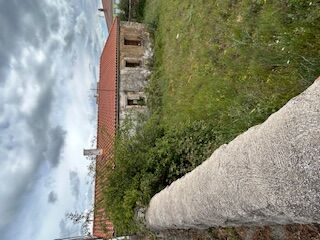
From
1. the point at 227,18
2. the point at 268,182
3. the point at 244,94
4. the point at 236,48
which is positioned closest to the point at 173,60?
the point at 227,18

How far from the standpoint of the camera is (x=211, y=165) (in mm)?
4004

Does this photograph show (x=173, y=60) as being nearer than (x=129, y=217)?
No

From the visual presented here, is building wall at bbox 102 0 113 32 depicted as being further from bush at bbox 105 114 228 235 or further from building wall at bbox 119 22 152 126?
bush at bbox 105 114 228 235

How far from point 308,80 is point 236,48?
144 inches

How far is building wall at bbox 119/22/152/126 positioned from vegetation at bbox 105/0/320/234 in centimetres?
188

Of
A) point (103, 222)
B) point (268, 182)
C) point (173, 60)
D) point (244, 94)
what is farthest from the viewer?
point (173, 60)

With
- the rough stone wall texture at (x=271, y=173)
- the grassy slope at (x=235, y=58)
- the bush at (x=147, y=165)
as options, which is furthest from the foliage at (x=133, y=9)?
the rough stone wall texture at (x=271, y=173)

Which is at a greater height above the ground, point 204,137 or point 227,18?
point 227,18

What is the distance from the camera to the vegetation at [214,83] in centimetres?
563

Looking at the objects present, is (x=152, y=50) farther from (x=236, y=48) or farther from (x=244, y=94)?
(x=244, y=94)

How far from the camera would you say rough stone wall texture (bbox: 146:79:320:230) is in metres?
2.25

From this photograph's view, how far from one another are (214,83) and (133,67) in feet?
24.0

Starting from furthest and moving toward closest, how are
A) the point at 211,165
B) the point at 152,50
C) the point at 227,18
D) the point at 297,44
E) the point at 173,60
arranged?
the point at 152,50 → the point at 173,60 → the point at 227,18 → the point at 297,44 → the point at 211,165

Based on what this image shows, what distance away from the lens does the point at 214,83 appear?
9.45 meters
